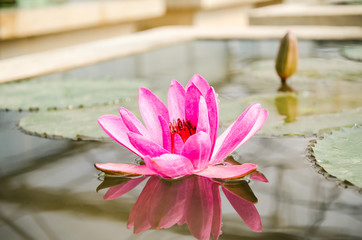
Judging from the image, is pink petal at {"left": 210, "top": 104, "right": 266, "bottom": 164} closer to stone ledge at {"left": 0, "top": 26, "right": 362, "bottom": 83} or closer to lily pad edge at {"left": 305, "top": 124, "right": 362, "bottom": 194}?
lily pad edge at {"left": 305, "top": 124, "right": 362, "bottom": 194}

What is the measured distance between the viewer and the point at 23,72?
1825 mm

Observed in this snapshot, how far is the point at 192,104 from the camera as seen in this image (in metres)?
0.74

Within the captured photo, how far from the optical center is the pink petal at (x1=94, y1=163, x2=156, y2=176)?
747 millimetres

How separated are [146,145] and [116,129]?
0.09m

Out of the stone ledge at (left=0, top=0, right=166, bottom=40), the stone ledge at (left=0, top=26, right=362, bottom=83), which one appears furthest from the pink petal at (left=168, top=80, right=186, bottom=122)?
the stone ledge at (left=0, top=0, right=166, bottom=40)

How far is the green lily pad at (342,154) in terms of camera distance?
0.76m

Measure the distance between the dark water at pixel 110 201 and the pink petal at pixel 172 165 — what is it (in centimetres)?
6

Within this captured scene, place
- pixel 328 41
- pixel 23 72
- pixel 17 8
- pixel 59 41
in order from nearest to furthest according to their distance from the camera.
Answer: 1. pixel 23 72
2. pixel 328 41
3. pixel 17 8
4. pixel 59 41

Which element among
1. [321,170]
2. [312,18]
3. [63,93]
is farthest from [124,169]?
[312,18]

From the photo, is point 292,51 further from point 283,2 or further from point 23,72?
point 283,2

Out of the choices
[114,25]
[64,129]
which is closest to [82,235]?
[64,129]

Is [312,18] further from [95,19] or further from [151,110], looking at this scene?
[151,110]

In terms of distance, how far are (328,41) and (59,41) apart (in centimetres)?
199

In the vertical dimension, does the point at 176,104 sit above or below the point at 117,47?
above
